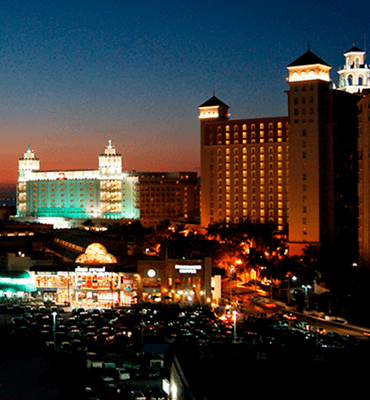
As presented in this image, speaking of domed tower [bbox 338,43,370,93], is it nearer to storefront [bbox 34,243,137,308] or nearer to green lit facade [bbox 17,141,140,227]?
storefront [bbox 34,243,137,308]

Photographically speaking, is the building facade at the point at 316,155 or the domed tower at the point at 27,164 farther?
the domed tower at the point at 27,164

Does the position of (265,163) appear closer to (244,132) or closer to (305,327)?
(244,132)

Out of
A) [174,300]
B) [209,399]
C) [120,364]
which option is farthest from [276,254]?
[209,399]

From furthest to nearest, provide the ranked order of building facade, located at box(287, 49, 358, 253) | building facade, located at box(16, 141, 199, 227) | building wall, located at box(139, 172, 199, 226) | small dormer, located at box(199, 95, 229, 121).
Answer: building facade, located at box(16, 141, 199, 227) → building wall, located at box(139, 172, 199, 226) → small dormer, located at box(199, 95, 229, 121) → building facade, located at box(287, 49, 358, 253)

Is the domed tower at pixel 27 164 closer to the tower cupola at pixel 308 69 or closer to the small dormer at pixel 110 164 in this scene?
the small dormer at pixel 110 164

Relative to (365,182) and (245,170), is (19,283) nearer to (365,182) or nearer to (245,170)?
(365,182)

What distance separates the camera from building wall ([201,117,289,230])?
101062 mm

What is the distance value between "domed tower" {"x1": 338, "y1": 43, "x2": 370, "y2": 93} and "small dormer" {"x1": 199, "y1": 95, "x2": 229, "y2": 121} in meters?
20.3

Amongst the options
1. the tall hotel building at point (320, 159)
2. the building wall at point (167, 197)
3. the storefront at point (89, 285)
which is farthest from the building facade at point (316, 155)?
the building wall at point (167, 197)

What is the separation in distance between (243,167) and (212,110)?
37.5 feet

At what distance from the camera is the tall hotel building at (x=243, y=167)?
10106 centimetres

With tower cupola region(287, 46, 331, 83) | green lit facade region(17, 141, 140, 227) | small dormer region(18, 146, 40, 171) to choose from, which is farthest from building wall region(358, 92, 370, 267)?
small dormer region(18, 146, 40, 171)

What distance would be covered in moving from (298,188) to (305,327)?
32445 millimetres

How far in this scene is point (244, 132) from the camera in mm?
103562
